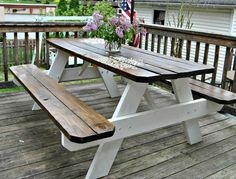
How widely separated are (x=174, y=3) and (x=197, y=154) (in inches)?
309

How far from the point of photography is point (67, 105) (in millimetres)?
2162

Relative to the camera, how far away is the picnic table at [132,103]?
6.18 feet

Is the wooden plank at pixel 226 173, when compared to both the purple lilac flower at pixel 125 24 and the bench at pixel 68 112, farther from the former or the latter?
the purple lilac flower at pixel 125 24

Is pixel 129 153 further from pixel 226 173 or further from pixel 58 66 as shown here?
pixel 58 66

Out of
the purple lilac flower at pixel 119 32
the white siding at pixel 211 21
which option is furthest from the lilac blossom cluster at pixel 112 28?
the white siding at pixel 211 21

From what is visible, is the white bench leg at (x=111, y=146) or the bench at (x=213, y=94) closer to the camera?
the white bench leg at (x=111, y=146)

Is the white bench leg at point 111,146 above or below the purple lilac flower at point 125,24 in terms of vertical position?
below

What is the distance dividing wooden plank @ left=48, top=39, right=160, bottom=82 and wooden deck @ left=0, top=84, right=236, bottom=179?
71cm

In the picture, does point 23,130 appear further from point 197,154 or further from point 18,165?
point 197,154

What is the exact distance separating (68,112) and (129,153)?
2.39 feet

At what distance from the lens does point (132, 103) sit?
2.18 m

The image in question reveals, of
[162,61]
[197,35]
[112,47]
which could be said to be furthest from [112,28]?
[197,35]

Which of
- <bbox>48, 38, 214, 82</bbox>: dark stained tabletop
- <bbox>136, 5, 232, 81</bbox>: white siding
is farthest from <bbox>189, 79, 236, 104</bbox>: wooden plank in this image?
<bbox>136, 5, 232, 81</bbox>: white siding

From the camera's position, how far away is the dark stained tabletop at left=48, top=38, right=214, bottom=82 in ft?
6.86
